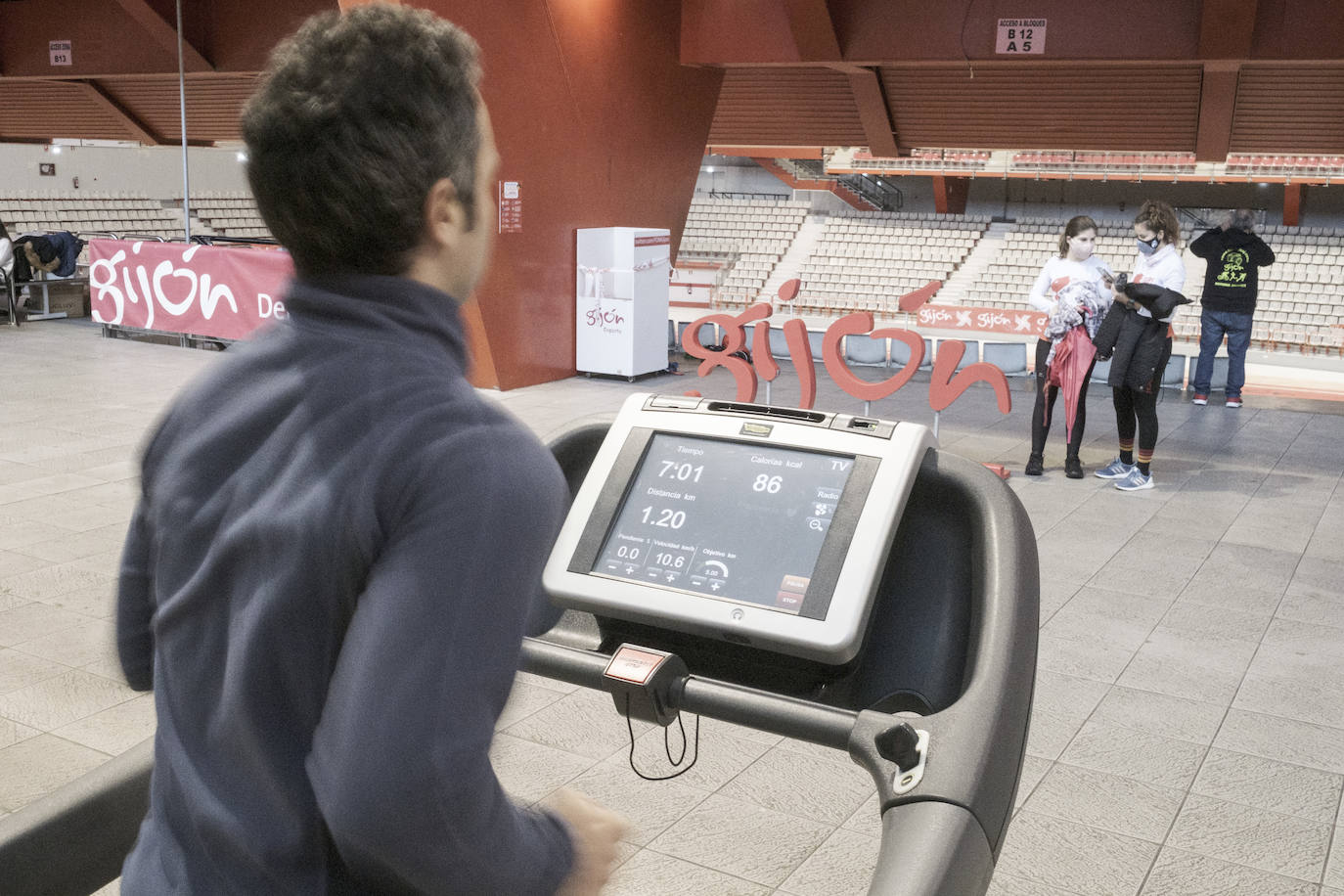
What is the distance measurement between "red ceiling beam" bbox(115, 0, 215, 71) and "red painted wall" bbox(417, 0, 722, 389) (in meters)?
4.99

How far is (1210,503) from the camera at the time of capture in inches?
240

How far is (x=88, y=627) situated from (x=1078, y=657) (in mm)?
3416

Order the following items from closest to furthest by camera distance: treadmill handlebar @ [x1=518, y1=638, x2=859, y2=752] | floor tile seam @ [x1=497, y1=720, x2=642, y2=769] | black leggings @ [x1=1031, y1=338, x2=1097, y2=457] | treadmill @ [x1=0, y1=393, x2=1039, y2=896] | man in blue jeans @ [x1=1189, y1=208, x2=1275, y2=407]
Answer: treadmill @ [x1=0, y1=393, x2=1039, y2=896] → treadmill handlebar @ [x1=518, y1=638, x2=859, y2=752] → floor tile seam @ [x1=497, y1=720, x2=642, y2=769] → black leggings @ [x1=1031, y1=338, x2=1097, y2=457] → man in blue jeans @ [x1=1189, y1=208, x2=1275, y2=407]

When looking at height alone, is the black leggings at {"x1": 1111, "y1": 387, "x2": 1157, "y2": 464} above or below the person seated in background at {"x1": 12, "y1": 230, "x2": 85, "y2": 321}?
below

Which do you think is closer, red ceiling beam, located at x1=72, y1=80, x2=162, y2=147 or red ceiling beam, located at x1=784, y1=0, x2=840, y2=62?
red ceiling beam, located at x1=784, y1=0, x2=840, y2=62

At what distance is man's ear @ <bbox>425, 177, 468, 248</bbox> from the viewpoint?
864 mm

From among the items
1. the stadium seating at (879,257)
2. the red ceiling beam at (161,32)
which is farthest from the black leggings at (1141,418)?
the stadium seating at (879,257)

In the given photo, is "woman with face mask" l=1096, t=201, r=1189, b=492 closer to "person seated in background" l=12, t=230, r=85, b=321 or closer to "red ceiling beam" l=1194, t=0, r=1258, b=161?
"red ceiling beam" l=1194, t=0, r=1258, b=161

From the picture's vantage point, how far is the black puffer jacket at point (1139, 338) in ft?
19.5

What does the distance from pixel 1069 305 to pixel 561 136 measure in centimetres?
455

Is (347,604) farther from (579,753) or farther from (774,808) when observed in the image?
(579,753)

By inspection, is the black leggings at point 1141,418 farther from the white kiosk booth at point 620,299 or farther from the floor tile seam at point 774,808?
the white kiosk booth at point 620,299

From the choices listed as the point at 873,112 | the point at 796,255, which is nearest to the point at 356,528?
the point at 873,112

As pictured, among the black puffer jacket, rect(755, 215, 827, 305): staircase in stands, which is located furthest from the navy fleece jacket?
rect(755, 215, 827, 305): staircase in stands
